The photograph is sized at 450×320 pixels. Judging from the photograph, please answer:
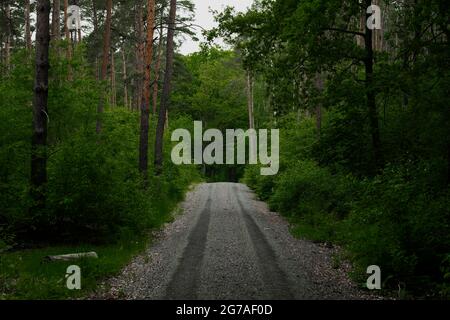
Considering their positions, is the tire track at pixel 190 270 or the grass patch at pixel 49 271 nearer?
the grass patch at pixel 49 271

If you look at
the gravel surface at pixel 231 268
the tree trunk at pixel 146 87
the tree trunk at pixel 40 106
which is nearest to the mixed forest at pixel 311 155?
the tree trunk at pixel 40 106

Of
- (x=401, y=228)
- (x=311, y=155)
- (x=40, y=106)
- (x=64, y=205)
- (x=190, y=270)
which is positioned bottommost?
(x=190, y=270)

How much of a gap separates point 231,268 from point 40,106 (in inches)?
244

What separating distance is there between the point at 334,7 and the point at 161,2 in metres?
24.8

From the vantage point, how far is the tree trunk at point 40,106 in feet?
37.4

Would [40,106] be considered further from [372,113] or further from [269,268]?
[372,113]

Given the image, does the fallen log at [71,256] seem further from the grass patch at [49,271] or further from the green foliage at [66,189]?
the green foliage at [66,189]

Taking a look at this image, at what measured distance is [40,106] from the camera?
37.8ft

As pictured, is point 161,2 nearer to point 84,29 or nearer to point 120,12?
point 120,12

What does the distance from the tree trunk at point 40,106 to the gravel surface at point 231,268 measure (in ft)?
10.1

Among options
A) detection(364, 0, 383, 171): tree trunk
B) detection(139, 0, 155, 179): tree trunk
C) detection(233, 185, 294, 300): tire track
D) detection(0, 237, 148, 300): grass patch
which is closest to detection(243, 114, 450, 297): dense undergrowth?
detection(364, 0, 383, 171): tree trunk

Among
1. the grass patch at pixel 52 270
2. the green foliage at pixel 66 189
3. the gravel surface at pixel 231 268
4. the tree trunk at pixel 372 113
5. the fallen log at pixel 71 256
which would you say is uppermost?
the tree trunk at pixel 372 113

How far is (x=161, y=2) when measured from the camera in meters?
34.4

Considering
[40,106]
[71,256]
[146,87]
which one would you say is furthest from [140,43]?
[71,256]
